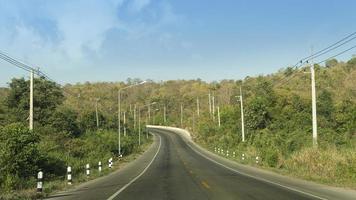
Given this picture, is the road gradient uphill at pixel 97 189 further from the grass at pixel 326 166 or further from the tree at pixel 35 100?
the tree at pixel 35 100

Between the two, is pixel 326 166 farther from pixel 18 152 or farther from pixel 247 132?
pixel 247 132

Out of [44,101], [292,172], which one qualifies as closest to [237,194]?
[292,172]

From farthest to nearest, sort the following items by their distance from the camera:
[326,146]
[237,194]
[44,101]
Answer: [44,101] < [326,146] < [237,194]

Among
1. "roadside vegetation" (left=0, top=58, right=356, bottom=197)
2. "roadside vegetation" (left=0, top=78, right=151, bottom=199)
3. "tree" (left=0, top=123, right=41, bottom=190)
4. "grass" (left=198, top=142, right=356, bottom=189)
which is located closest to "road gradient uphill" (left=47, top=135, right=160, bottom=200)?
"roadside vegetation" (left=0, top=78, right=151, bottom=199)

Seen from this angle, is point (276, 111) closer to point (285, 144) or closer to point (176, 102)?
point (285, 144)

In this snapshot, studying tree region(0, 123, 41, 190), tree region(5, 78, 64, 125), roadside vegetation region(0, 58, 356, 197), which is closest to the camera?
tree region(0, 123, 41, 190)

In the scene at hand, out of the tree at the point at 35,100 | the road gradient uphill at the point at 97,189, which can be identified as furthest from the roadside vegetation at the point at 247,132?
the road gradient uphill at the point at 97,189

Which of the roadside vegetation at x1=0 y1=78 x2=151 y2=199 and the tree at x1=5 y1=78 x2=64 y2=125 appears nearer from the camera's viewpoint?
the roadside vegetation at x1=0 y1=78 x2=151 y2=199

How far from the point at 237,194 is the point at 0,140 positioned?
45.6 ft

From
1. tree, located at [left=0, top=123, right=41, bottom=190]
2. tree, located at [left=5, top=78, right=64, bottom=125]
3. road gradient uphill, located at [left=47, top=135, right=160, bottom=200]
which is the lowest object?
road gradient uphill, located at [left=47, top=135, right=160, bottom=200]

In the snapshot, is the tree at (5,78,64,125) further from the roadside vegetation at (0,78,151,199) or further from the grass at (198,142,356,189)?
the grass at (198,142,356,189)

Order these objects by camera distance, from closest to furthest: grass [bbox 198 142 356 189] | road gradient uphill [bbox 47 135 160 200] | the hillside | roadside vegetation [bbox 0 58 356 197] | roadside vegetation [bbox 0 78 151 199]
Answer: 1. road gradient uphill [bbox 47 135 160 200]
2. roadside vegetation [bbox 0 78 151 199]
3. grass [bbox 198 142 356 189]
4. roadside vegetation [bbox 0 58 356 197]
5. the hillside

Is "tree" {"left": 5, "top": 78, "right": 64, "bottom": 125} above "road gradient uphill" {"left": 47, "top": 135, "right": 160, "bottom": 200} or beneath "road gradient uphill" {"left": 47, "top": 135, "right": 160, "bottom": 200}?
above

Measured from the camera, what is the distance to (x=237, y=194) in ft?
62.8
